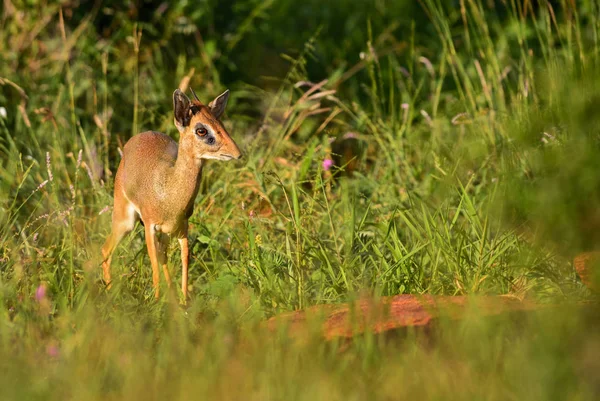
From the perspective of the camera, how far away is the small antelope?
15.8 ft

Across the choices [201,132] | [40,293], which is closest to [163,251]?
[201,132]

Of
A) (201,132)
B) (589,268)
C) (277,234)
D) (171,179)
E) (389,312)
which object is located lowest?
(277,234)

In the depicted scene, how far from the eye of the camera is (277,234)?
586 centimetres

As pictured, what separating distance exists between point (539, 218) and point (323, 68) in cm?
523

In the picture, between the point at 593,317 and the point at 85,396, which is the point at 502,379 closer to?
the point at 593,317

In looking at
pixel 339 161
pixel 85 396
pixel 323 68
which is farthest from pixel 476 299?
pixel 323 68

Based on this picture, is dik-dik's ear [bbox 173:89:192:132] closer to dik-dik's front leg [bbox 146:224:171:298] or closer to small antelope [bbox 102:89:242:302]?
small antelope [bbox 102:89:242:302]

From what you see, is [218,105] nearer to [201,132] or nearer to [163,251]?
[201,132]

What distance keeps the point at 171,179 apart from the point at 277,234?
1.08 m

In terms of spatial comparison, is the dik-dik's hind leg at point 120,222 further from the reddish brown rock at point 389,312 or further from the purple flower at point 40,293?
the reddish brown rock at point 389,312

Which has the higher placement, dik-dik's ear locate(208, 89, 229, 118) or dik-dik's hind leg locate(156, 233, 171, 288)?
dik-dik's ear locate(208, 89, 229, 118)

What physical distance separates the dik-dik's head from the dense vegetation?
0.69ft

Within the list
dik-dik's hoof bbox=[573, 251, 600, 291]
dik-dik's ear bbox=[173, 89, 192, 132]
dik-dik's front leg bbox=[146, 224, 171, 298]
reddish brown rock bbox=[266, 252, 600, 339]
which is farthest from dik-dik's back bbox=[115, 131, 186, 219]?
dik-dik's hoof bbox=[573, 251, 600, 291]

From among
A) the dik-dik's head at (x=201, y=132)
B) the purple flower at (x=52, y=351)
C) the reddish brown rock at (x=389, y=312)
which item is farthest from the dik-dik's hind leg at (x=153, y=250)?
the purple flower at (x=52, y=351)
